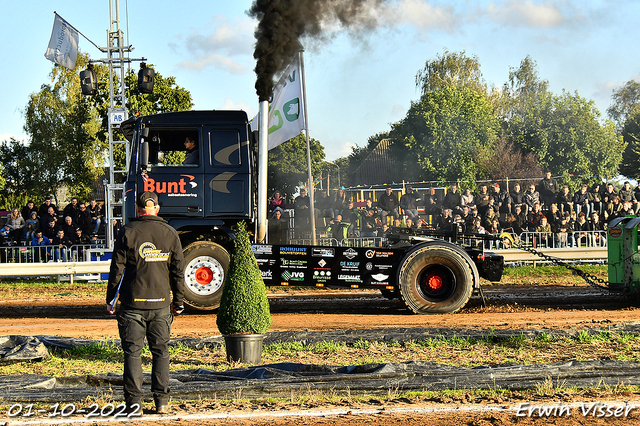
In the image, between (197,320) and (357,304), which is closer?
(197,320)

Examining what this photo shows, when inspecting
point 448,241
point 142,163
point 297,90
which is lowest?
point 448,241

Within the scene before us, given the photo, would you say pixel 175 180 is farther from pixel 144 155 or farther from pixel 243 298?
pixel 243 298

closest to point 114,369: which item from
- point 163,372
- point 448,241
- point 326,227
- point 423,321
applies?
point 163,372

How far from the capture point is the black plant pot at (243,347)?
24.0 feet

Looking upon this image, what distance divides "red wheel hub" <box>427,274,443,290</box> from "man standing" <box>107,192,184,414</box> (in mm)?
6364

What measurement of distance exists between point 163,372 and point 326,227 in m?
9.64

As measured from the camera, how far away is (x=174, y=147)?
1096 centimetres

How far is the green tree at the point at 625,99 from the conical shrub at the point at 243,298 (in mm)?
78091

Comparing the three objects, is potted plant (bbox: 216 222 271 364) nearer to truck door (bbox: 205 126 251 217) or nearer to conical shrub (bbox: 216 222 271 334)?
conical shrub (bbox: 216 222 271 334)

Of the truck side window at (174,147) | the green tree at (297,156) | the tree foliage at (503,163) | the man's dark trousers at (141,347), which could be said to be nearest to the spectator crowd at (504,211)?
the truck side window at (174,147)

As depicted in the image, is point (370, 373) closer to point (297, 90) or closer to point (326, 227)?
point (326, 227)

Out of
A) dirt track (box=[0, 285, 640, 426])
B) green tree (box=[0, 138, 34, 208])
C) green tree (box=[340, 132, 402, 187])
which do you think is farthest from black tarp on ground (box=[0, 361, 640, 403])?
green tree (box=[340, 132, 402, 187])

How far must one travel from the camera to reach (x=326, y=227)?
1491 centimetres

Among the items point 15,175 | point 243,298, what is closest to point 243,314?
point 243,298
